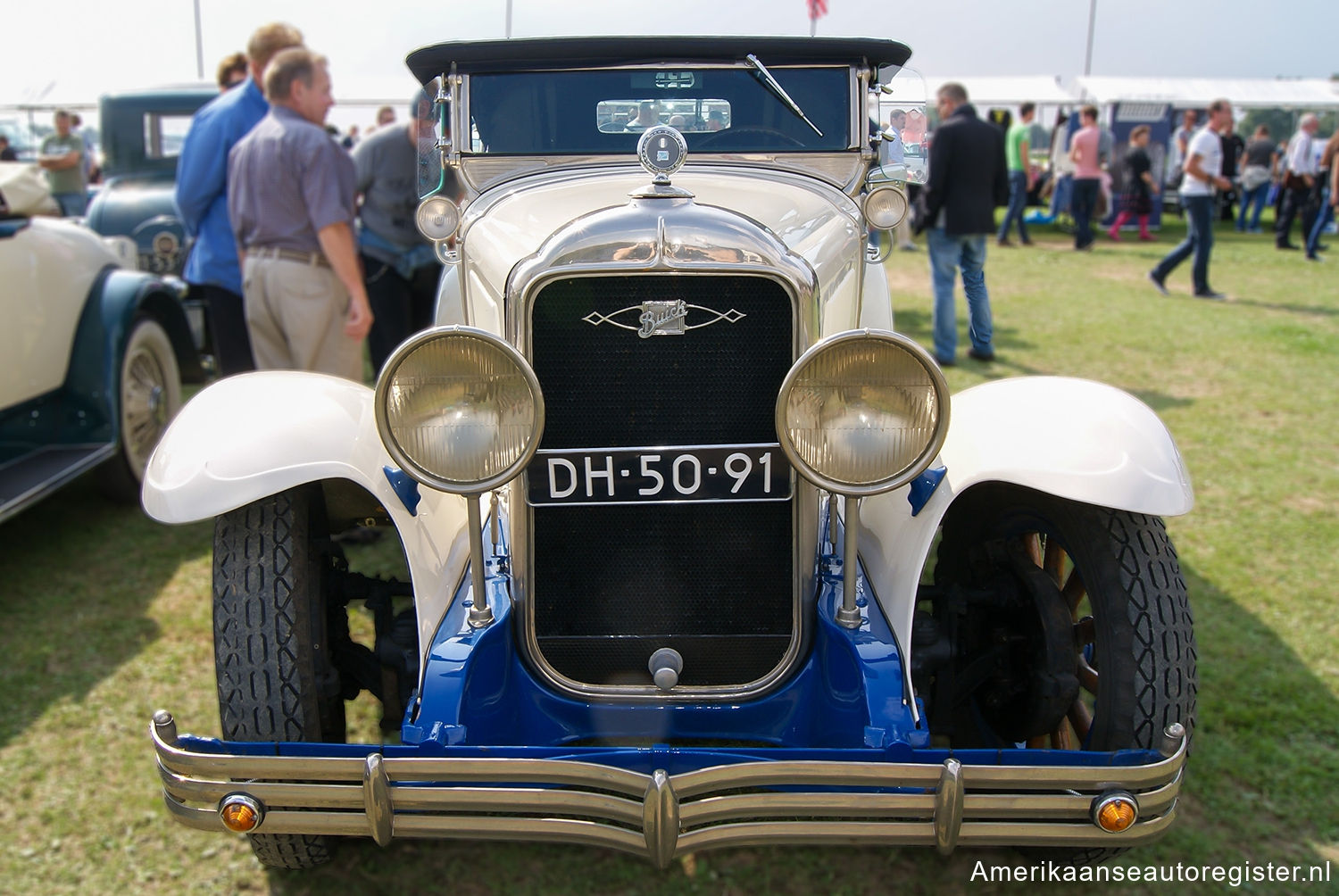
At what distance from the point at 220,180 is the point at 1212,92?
20.6 m

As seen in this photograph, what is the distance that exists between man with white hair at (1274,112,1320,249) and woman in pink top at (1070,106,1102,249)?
2.56 metres

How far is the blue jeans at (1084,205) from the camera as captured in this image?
14.2 metres

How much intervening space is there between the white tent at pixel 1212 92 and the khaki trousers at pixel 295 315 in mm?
17697

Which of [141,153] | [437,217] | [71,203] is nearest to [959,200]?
[437,217]

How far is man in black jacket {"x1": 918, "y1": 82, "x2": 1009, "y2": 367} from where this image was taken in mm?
6742

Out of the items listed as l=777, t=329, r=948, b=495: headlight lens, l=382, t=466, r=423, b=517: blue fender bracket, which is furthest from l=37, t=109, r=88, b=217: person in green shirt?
l=777, t=329, r=948, b=495: headlight lens

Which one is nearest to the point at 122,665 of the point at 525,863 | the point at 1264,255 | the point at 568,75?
the point at 525,863

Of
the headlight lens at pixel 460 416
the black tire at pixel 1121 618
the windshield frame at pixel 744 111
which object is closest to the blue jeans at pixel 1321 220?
the windshield frame at pixel 744 111

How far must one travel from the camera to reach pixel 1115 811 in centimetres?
175

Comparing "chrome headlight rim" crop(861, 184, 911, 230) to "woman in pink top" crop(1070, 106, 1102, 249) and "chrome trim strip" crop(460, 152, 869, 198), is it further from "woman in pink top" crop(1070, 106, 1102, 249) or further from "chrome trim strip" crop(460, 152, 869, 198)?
"woman in pink top" crop(1070, 106, 1102, 249)

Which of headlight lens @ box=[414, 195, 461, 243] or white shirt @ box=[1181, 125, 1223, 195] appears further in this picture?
white shirt @ box=[1181, 125, 1223, 195]

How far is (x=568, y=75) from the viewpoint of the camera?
295 centimetres

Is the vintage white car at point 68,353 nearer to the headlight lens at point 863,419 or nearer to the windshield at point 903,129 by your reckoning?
the headlight lens at point 863,419

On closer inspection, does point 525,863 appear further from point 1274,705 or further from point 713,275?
point 1274,705
